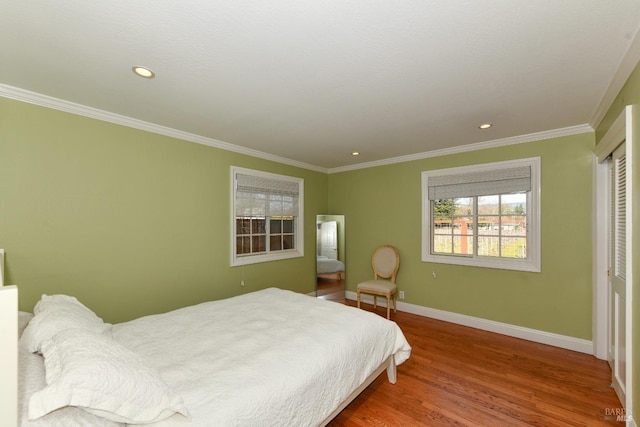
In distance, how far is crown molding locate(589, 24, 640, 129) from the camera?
161 centimetres

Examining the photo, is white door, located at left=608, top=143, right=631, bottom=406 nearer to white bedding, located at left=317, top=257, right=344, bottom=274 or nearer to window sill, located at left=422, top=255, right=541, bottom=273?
window sill, located at left=422, top=255, right=541, bottom=273

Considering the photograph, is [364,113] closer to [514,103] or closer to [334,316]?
[514,103]

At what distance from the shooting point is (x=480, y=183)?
3.66 metres

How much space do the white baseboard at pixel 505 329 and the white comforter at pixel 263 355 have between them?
5.97 ft

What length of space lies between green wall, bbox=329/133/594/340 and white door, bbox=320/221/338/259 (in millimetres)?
470

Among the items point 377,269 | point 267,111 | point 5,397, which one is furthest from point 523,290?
point 5,397

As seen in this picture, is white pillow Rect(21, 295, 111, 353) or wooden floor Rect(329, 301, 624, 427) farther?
wooden floor Rect(329, 301, 624, 427)

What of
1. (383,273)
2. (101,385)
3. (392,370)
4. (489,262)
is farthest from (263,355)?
(489,262)

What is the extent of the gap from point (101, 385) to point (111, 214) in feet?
7.16

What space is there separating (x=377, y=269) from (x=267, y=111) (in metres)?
3.07

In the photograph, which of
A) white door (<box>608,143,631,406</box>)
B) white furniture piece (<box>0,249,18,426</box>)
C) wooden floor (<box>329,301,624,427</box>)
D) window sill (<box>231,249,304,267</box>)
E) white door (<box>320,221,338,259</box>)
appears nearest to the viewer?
white furniture piece (<box>0,249,18,426</box>)

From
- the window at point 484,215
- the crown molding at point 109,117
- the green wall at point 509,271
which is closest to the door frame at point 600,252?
the green wall at point 509,271

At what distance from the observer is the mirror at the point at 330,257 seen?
16.5ft

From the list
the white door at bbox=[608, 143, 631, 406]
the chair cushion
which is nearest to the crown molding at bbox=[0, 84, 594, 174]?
the white door at bbox=[608, 143, 631, 406]
